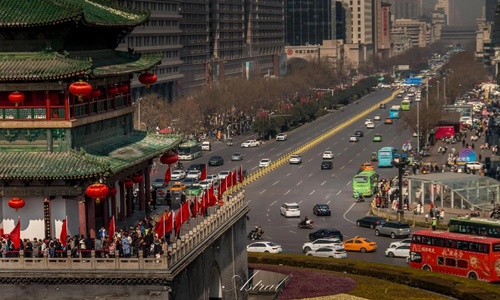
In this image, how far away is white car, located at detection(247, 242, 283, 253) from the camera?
88125mm

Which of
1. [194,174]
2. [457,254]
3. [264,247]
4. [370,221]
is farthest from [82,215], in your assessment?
[194,174]

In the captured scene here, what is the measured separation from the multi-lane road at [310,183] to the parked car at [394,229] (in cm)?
61

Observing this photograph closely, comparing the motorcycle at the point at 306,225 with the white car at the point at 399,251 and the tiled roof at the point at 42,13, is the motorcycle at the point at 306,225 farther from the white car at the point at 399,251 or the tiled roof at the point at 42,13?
the tiled roof at the point at 42,13

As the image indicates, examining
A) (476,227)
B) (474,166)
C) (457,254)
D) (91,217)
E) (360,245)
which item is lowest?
(474,166)

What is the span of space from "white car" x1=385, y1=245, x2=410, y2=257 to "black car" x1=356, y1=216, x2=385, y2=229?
42.2 ft

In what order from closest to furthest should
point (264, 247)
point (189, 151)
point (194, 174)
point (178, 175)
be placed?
point (264, 247)
point (194, 174)
point (178, 175)
point (189, 151)

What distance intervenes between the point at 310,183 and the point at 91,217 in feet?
258

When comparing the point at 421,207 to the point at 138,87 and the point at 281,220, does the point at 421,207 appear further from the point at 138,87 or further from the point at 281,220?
the point at 138,87

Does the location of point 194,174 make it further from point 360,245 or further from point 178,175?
point 360,245

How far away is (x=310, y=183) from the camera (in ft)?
436

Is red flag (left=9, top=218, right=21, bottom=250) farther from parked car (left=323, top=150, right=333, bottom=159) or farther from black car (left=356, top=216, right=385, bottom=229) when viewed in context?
parked car (left=323, top=150, right=333, bottom=159)

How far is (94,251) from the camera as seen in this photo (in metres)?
50.9

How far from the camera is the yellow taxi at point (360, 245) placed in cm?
9150

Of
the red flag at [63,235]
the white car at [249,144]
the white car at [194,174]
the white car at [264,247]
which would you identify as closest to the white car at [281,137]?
the white car at [249,144]
